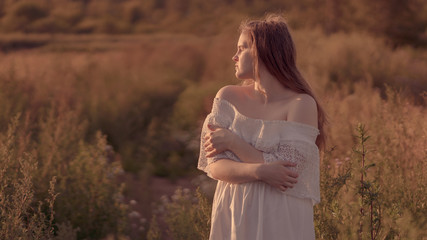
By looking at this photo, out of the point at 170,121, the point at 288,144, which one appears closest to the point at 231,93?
the point at 288,144

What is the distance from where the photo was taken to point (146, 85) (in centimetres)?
925

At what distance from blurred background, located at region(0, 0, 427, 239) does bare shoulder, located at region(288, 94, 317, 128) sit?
274 mm

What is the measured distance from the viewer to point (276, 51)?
209cm

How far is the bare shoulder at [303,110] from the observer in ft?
6.60

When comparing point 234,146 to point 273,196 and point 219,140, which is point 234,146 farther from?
point 273,196

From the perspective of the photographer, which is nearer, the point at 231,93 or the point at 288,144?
the point at 288,144

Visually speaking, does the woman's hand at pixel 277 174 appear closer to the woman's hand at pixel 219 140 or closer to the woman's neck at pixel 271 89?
the woman's hand at pixel 219 140

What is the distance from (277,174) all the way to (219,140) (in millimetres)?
275

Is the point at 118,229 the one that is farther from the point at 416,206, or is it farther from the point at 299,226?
the point at 299,226

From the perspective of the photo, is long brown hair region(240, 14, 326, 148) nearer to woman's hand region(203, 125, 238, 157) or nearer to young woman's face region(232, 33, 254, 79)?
young woman's face region(232, 33, 254, 79)

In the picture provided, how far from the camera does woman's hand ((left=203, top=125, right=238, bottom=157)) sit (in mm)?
2043

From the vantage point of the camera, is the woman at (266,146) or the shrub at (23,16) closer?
the woman at (266,146)

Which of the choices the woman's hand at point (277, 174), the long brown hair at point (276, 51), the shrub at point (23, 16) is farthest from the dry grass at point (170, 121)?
the shrub at point (23, 16)

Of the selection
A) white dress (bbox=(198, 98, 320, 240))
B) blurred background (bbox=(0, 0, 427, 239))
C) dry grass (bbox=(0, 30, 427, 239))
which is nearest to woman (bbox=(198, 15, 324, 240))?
white dress (bbox=(198, 98, 320, 240))
